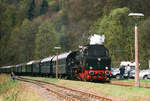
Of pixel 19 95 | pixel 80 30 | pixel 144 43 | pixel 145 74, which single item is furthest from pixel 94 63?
pixel 80 30

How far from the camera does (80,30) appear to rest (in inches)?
3036

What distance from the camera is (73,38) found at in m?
77.1

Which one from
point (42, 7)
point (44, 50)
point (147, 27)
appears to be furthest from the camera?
point (42, 7)

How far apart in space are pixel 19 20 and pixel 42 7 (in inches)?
A: 759

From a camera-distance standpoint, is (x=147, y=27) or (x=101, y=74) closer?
(x=101, y=74)

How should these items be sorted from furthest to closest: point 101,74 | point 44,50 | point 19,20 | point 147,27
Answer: point 19,20
point 44,50
point 147,27
point 101,74

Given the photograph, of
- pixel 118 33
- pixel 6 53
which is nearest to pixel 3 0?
pixel 6 53

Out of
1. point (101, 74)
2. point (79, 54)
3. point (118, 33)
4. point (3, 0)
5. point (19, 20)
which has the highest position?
point (3, 0)

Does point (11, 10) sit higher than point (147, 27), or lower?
higher

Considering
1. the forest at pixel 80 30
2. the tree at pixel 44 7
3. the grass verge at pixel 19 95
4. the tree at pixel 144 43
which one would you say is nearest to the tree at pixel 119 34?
the forest at pixel 80 30

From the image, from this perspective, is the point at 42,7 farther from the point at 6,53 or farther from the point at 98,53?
the point at 98,53

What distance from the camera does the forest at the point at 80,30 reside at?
55844 mm

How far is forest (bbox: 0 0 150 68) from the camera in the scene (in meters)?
55.8

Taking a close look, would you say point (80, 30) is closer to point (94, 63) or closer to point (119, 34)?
point (119, 34)
